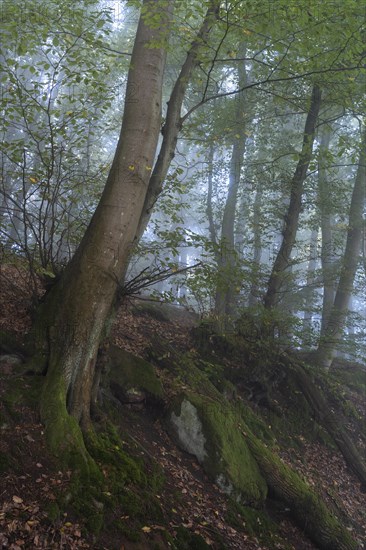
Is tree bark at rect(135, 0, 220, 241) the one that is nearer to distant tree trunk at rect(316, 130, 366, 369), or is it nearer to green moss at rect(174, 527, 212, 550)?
green moss at rect(174, 527, 212, 550)

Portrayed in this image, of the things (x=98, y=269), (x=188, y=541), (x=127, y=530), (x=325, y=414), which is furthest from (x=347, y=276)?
(x=127, y=530)

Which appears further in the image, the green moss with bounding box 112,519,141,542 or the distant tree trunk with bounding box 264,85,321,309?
the distant tree trunk with bounding box 264,85,321,309

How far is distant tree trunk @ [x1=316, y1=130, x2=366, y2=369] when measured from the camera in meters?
10.2

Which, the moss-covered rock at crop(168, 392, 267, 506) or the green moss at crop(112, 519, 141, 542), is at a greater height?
the moss-covered rock at crop(168, 392, 267, 506)

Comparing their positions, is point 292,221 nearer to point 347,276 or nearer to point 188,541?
point 347,276

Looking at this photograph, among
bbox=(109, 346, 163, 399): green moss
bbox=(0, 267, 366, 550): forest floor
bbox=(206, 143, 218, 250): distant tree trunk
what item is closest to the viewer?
bbox=(0, 267, 366, 550): forest floor

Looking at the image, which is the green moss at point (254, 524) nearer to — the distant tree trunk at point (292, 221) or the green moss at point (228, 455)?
the green moss at point (228, 455)

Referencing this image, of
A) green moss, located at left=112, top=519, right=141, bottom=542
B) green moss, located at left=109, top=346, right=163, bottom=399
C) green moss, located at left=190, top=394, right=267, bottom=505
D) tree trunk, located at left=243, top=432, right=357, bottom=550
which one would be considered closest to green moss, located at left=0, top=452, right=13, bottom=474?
green moss, located at left=112, top=519, right=141, bottom=542

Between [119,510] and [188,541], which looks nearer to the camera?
[119,510]

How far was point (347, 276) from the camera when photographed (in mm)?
11578

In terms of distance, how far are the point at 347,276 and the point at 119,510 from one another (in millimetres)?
9600

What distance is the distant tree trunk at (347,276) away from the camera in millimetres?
10203

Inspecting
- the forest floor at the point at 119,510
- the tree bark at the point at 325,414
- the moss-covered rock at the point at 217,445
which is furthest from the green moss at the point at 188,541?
the tree bark at the point at 325,414

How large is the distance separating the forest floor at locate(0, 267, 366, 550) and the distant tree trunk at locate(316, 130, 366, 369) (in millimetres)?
2938
